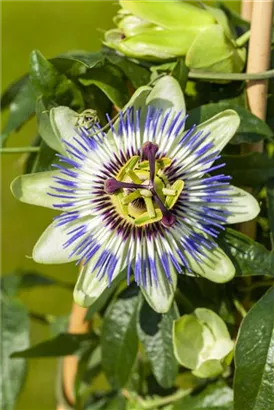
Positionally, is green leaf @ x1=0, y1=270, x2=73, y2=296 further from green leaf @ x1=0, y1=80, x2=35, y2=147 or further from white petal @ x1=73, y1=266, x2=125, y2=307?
white petal @ x1=73, y1=266, x2=125, y2=307

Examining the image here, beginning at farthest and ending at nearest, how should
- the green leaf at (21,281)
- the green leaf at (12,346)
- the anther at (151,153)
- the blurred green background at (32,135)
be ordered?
the blurred green background at (32,135), the green leaf at (21,281), the green leaf at (12,346), the anther at (151,153)

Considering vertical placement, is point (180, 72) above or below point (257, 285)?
above

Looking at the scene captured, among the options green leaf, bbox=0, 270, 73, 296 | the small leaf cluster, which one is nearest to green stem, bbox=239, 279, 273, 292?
the small leaf cluster

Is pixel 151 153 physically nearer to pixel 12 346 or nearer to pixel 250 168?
pixel 250 168

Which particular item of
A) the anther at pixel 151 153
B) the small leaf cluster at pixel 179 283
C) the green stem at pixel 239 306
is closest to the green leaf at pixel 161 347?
the small leaf cluster at pixel 179 283

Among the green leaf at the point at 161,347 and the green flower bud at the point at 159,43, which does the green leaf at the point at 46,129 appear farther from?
the green leaf at the point at 161,347

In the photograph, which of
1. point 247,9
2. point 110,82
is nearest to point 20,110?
point 110,82

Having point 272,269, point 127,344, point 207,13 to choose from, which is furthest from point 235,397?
point 207,13
